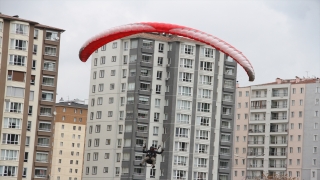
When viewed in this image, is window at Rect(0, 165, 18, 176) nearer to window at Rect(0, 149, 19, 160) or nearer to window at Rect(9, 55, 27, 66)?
window at Rect(0, 149, 19, 160)

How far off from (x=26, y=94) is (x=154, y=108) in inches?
815

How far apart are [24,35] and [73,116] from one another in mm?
78289

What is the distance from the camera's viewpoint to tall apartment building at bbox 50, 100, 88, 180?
18525 cm

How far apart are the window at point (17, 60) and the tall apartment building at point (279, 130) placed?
54.7m

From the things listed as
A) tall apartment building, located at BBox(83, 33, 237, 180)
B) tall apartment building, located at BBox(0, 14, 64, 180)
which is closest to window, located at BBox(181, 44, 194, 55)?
tall apartment building, located at BBox(83, 33, 237, 180)

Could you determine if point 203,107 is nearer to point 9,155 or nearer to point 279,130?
point 279,130

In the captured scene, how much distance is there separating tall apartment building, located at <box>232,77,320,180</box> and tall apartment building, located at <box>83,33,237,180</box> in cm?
2683

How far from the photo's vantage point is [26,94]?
109500 mm

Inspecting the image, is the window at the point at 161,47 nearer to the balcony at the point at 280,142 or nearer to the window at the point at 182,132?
the window at the point at 182,132

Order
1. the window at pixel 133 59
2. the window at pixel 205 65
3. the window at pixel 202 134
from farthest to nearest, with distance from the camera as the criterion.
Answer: the window at pixel 202 134
the window at pixel 205 65
the window at pixel 133 59

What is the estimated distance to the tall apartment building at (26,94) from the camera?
108 meters

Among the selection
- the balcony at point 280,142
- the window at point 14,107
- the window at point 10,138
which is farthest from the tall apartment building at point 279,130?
the window at point 14,107

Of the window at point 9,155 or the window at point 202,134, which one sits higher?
the window at point 202,134

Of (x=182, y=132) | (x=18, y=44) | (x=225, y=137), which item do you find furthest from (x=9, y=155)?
(x=225, y=137)
